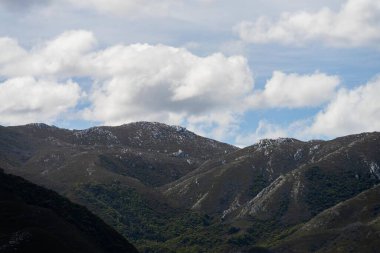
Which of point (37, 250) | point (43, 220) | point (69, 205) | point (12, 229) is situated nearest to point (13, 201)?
point (43, 220)

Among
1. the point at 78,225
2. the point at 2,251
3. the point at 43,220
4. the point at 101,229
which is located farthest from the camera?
the point at 101,229

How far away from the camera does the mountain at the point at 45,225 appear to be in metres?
127

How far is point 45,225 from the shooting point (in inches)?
5768

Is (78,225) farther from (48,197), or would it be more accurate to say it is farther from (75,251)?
(75,251)

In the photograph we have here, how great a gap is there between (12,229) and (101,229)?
5488 centimetres

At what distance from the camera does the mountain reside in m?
127

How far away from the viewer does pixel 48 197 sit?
18988cm

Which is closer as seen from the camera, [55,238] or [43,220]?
[55,238]

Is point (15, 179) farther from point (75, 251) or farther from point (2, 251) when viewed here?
point (2, 251)

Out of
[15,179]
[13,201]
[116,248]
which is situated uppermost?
[15,179]

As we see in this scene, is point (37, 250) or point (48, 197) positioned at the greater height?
point (48, 197)

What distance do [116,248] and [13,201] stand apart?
3889 cm

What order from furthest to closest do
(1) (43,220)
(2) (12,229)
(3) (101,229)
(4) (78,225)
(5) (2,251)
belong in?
1. (3) (101,229)
2. (4) (78,225)
3. (1) (43,220)
4. (2) (12,229)
5. (5) (2,251)

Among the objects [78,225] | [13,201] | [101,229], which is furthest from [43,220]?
[101,229]
